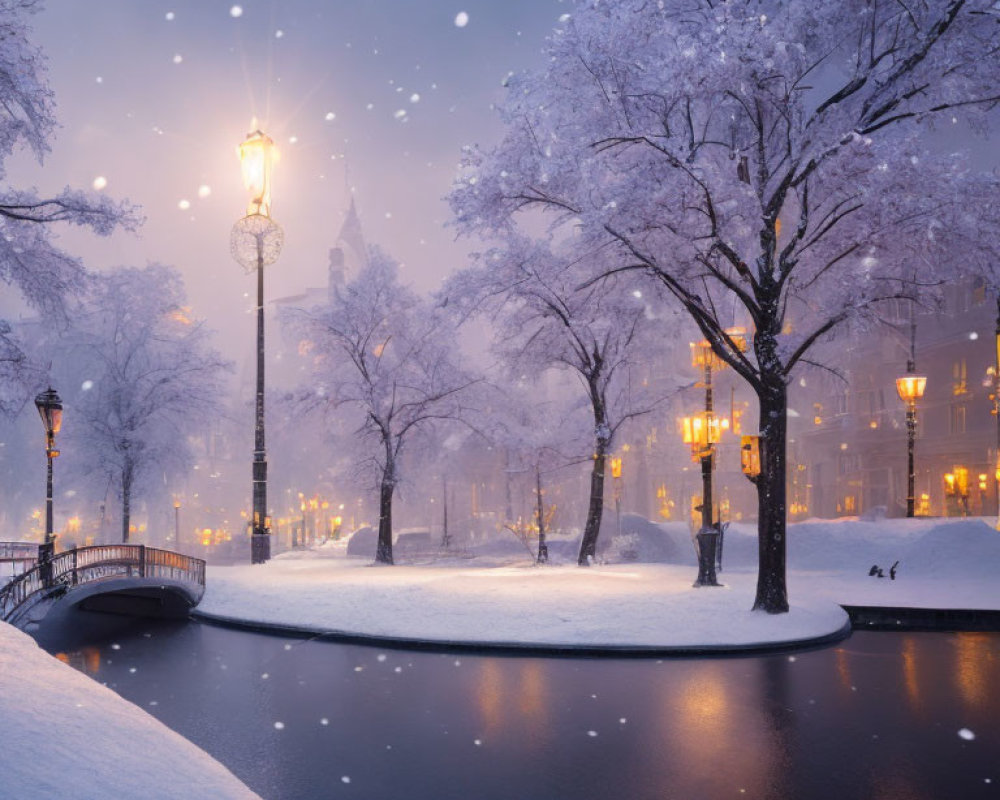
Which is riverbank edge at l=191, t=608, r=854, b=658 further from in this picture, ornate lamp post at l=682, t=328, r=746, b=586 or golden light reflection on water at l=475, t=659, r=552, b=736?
ornate lamp post at l=682, t=328, r=746, b=586

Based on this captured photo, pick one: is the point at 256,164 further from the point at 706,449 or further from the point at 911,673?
the point at 911,673

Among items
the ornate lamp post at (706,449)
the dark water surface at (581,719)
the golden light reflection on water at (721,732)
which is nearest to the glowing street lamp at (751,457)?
the ornate lamp post at (706,449)

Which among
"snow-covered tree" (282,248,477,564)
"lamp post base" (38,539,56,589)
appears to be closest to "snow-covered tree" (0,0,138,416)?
"lamp post base" (38,539,56,589)

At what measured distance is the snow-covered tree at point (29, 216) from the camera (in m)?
15.4

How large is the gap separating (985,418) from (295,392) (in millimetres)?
32363

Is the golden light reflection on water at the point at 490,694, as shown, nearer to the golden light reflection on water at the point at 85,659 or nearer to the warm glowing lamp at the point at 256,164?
the golden light reflection on water at the point at 85,659

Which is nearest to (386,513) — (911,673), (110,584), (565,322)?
(565,322)

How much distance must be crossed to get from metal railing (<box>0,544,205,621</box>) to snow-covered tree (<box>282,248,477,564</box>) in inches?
377

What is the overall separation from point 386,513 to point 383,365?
5749mm

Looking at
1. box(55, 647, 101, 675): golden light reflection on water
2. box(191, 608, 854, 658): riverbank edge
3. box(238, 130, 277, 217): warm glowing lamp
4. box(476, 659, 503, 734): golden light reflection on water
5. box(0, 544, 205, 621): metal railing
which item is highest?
box(238, 130, 277, 217): warm glowing lamp

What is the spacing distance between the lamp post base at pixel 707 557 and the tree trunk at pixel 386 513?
12.5 meters

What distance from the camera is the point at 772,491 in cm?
1609

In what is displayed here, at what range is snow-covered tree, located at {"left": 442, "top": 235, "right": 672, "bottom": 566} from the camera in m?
22.2

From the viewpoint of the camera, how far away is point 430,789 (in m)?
7.34
